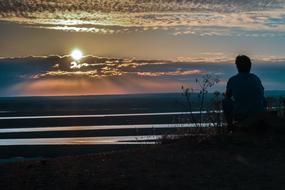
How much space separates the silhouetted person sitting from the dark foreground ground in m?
0.79

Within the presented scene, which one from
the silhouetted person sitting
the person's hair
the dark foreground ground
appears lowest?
the dark foreground ground

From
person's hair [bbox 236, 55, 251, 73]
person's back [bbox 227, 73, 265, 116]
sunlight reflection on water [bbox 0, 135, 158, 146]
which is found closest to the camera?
person's back [bbox 227, 73, 265, 116]

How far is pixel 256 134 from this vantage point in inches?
489

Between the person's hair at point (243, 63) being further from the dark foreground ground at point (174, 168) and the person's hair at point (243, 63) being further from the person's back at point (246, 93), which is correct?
the dark foreground ground at point (174, 168)

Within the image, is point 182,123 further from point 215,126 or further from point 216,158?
point 216,158

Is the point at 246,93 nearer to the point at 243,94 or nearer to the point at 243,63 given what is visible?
the point at 243,94

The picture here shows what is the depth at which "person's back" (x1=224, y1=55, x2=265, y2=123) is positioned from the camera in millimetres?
12531

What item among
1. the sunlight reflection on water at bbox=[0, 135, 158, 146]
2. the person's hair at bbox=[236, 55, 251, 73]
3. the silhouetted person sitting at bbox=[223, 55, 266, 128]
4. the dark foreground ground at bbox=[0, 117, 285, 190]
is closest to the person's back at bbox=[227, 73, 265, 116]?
the silhouetted person sitting at bbox=[223, 55, 266, 128]

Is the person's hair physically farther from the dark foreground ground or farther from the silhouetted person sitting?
the dark foreground ground

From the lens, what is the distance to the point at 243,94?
1259 cm

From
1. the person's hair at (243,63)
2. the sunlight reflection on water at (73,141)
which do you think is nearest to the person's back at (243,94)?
the person's hair at (243,63)

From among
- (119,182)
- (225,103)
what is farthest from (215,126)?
(119,182)

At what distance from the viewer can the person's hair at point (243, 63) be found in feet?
41.8

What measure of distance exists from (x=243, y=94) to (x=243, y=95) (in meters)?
0.04
